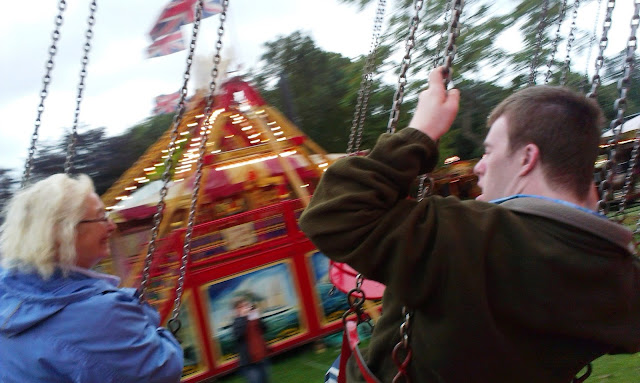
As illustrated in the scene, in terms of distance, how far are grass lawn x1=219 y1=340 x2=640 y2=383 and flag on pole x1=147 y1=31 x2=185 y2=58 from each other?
2931 millimetres

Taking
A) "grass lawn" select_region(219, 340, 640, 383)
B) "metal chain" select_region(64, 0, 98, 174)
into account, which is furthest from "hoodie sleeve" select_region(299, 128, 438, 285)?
"grass lawn" select_region(219, 340, 640, 383)

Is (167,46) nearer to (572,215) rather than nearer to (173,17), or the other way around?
(173,17)

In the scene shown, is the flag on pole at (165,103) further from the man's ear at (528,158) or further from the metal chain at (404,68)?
the man's ear at (528,158)

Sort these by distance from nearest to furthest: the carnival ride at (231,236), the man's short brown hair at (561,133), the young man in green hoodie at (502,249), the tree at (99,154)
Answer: the young man in green hoodie at (502,249) < the man's short brown hair at (561,133) < the carnival ride at (231,236) < the tree at (99,154)

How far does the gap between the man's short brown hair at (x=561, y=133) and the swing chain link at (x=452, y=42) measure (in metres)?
0.16

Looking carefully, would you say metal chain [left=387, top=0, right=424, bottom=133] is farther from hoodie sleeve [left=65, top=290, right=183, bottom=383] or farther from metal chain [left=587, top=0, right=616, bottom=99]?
hoodie sleeve [left=65, top=290, right=183, bottom=383]

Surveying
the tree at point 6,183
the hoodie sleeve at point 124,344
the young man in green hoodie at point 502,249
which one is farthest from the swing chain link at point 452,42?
the tree at point 6,183

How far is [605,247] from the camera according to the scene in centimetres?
96

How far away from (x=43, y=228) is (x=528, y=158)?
1.20m

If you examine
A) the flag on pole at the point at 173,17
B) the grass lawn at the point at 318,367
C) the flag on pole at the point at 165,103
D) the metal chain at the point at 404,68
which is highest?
the flag on pole at the point at 173,17

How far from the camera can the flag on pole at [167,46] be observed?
171 inches

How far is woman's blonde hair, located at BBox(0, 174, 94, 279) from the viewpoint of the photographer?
4.64ft

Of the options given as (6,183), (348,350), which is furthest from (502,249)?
(6,183)

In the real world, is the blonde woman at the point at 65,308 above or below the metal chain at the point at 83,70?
below
